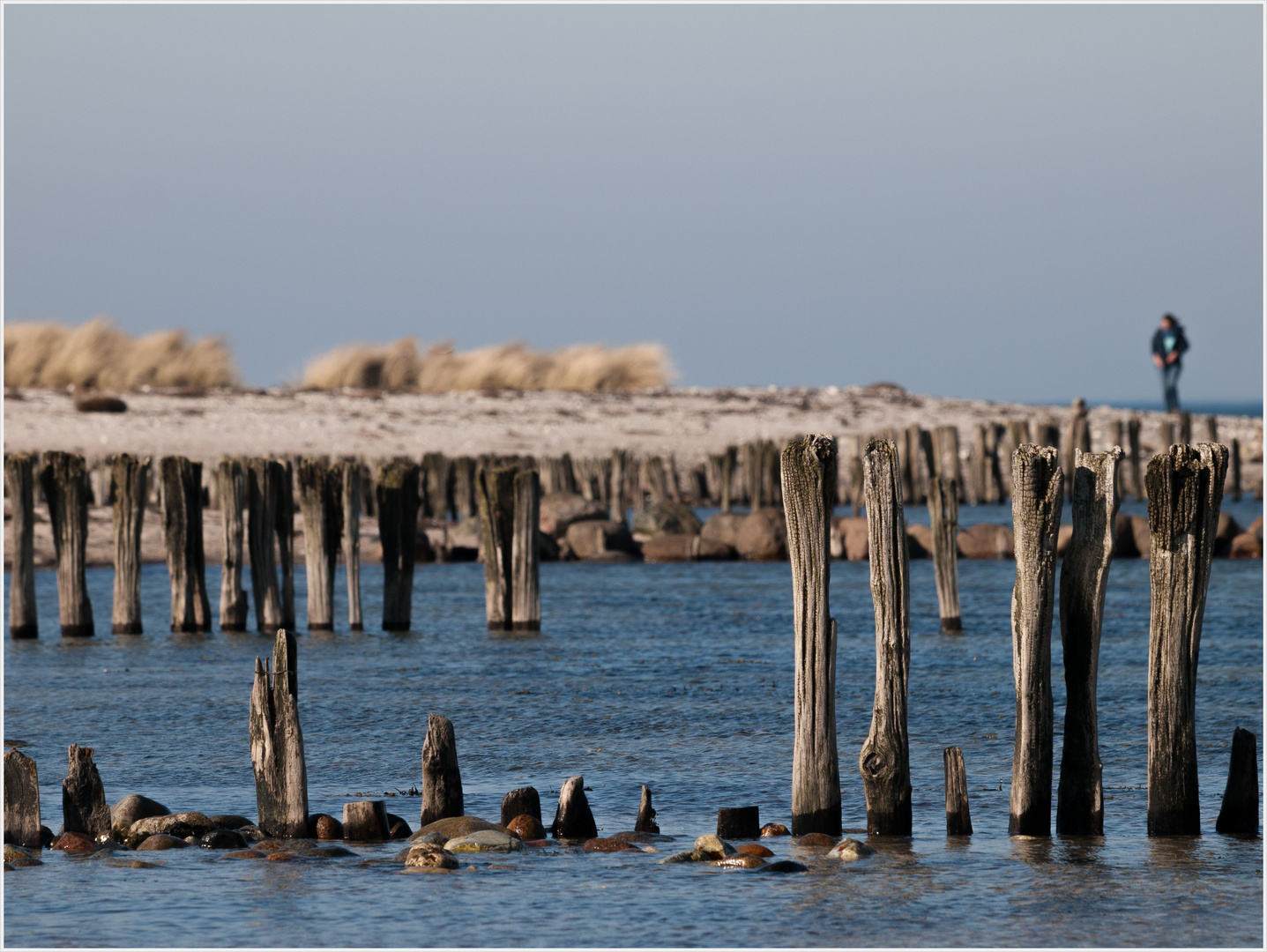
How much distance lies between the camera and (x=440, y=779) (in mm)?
8461

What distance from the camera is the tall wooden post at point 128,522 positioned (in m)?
15.8

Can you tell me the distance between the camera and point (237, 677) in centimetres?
1416

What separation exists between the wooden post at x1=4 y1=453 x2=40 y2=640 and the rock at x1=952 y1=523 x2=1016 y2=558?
46.7ft

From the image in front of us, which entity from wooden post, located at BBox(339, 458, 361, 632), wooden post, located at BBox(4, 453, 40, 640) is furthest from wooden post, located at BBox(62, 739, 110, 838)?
wooden post, located at BBox(339, 458, 361, 632)

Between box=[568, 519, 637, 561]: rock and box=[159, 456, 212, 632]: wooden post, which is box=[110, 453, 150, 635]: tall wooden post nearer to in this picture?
box=[159, 456, 212, 632]: wooden post

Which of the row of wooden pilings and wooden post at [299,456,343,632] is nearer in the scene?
the row of wooden pilings

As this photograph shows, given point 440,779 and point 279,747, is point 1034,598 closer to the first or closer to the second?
point 440,779

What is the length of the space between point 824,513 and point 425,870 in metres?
2.34

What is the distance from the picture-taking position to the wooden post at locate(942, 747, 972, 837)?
26.8ft

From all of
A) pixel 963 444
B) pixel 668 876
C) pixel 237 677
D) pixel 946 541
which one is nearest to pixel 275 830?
pixel 668 876

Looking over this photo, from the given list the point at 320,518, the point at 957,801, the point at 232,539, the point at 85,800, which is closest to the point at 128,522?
the point at 232,539

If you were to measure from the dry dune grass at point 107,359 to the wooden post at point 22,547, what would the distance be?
2914cm

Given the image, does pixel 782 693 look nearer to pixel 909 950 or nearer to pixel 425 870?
pixel 425 870

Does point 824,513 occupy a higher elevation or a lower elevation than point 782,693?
higher
